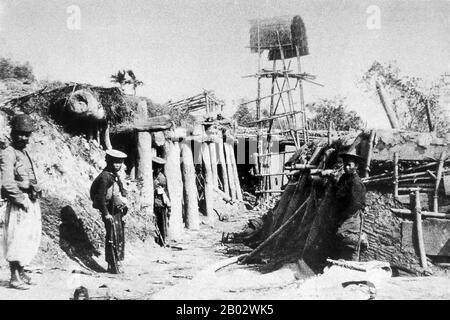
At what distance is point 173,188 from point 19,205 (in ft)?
16.4

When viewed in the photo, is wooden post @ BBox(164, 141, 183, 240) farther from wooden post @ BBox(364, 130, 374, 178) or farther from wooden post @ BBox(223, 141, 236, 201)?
wooden post @ BBox(223, 141, 236, 201)

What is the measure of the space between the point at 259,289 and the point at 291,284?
0.46 m

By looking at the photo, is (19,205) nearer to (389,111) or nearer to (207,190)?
(389,111)

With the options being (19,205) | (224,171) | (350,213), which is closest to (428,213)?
(350,213)

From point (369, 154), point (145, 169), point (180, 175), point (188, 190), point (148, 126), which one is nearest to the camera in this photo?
point (369, 154)

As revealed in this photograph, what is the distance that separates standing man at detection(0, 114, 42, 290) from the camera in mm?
4578

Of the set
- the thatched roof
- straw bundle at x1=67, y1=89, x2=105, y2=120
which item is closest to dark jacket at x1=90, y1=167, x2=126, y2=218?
straw bundle at x1=67, y1=89, x2=105, y2=120

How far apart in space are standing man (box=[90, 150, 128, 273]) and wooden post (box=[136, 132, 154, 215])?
7.25 ft

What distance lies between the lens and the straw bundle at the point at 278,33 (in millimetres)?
13125

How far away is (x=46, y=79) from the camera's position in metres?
8.48

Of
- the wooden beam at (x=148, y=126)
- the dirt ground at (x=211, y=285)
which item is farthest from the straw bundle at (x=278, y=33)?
the dirt ground at (x=211, y=285)

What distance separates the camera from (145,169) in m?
8.46

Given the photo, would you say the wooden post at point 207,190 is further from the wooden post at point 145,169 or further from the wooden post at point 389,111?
the wooden post at point 389,111
